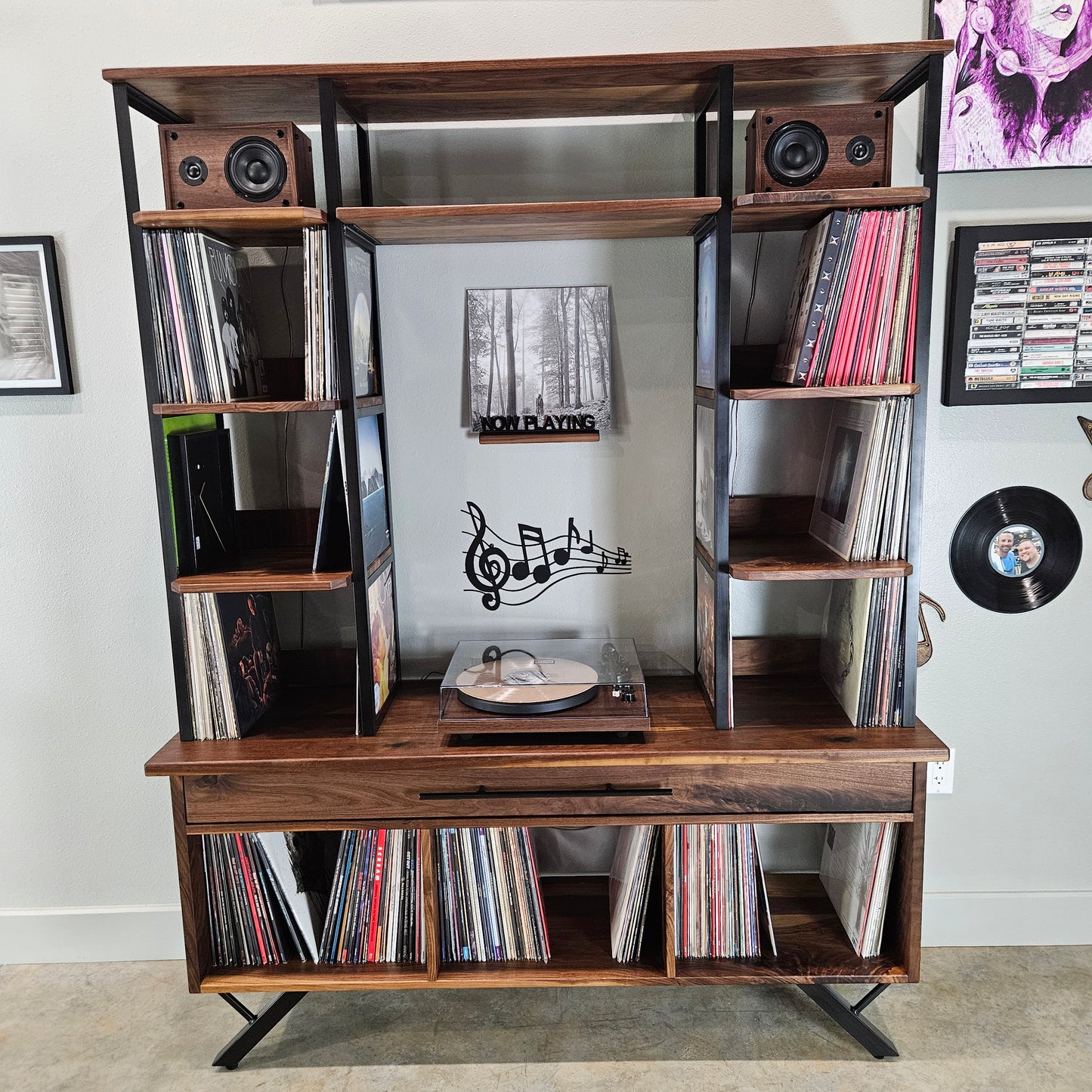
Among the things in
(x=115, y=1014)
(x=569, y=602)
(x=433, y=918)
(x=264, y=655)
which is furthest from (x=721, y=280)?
(x=115, y=1014)

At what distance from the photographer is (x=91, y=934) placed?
7.26 ft

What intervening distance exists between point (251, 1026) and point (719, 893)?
3.30 ft

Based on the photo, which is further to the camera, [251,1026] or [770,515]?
[770,515]

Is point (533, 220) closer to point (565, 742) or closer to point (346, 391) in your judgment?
point (346, 391)

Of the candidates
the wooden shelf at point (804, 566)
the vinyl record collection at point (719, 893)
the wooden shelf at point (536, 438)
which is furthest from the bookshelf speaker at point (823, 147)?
the vinyl record collection at point (719, 893)

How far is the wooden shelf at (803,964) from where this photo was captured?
177 centimetres

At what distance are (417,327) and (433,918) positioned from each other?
1221 mm

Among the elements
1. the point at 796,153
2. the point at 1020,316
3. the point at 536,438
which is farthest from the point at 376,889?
the point at 1020,316

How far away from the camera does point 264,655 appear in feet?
6.39

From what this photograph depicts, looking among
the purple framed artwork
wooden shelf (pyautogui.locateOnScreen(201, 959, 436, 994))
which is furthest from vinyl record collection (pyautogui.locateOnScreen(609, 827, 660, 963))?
the purple framed artwork

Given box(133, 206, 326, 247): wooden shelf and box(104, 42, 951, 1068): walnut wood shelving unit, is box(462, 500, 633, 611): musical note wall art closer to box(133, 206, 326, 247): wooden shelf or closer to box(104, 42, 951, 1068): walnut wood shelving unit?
box(104, 42, 951, 1068): walnut wood shelving unit

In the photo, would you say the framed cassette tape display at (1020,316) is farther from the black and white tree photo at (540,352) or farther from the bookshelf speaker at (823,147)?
the black and white tree photo at (540,352)

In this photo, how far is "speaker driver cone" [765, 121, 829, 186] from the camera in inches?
63.2

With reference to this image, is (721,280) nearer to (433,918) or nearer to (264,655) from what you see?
(264,655)
